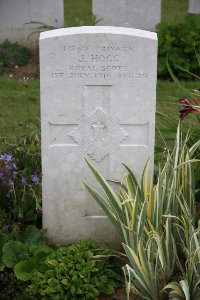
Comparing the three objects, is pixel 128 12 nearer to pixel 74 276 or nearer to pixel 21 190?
pixel 21 190

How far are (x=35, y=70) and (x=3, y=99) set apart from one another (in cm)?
114

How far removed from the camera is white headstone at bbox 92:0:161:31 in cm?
870

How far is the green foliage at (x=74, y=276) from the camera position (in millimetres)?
3082

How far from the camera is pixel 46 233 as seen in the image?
12.0 feet

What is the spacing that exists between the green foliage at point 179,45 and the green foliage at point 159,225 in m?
4.42

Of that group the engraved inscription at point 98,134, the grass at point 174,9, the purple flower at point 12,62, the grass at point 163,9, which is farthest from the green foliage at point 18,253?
the grass at point 174,9

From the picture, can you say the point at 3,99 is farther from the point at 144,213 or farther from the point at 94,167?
the point at 144,213

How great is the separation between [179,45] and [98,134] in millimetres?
4737

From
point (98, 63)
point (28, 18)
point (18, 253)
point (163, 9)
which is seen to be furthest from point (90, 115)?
point (163, 9)

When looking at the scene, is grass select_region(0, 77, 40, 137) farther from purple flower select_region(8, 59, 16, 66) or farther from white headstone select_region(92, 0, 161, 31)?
white headstone select_region(92, 0, 161, 31)

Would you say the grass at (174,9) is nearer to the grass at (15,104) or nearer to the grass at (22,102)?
the grass at (22,102)

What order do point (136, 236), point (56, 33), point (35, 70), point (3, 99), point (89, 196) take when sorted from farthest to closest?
1. point (35, 70)
2. point (3, 99)
3. point (89, 196)
4. point (56, 33)
5. point (136, 236)

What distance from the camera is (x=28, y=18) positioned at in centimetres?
855

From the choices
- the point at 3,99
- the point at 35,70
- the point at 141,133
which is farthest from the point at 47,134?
the point at 35,70
